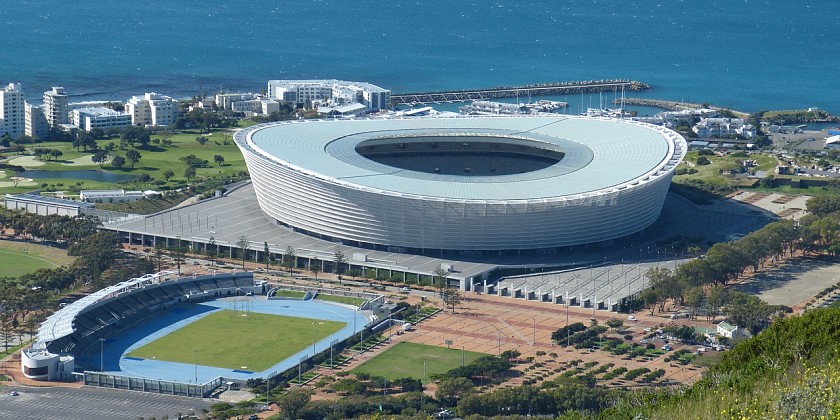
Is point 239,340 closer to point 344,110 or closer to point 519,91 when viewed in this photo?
point 344,110

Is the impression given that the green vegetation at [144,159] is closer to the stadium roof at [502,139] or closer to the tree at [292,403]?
the stadium roof at [502,139]

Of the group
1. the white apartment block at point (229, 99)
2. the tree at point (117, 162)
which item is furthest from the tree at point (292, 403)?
the white apartment block at point (229, 99)

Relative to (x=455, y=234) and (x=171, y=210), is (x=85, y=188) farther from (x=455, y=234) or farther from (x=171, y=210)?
(x=455, y=234)

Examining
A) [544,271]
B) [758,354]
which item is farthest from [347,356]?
[758,354]

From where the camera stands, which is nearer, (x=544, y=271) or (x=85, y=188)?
(x=544, y=271)

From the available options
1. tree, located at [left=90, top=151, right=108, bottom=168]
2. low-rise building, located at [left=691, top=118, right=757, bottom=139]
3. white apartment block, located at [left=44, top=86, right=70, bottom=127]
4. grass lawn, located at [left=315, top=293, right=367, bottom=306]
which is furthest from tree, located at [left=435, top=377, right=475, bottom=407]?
white apartment block, located at [left=44, top=86, right=70, bottom=127]

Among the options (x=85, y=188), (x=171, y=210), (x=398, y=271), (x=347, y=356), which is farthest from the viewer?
(x=85, y=188)
